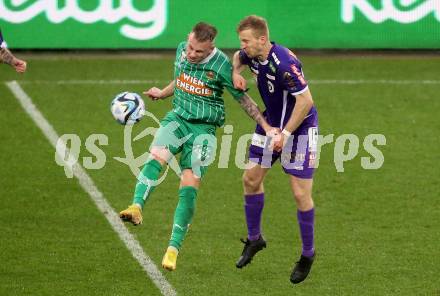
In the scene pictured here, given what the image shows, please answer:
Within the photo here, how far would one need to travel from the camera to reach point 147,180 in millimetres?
10742

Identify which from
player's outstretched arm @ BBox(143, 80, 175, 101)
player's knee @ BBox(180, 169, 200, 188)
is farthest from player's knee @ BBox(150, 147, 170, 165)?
player's outstretched arm @ BBox(143, 80, 175, 101)

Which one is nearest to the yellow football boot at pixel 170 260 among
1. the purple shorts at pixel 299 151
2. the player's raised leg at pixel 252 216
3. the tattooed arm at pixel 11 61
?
the player's raised leg at pixel 252 216

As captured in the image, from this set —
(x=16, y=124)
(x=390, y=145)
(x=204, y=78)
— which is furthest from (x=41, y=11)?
(x=204, y=78)

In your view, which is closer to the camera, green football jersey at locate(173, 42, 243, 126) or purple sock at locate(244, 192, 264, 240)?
green football jersey at locate(173, 42, 243, 126)

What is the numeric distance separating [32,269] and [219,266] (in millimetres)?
1880

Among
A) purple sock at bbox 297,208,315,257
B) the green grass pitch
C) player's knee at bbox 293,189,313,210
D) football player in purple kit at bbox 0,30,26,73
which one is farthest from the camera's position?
football player in purple kit at bbox 0,30,26,73

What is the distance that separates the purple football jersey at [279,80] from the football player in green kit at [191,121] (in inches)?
7.8

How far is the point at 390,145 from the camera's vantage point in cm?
1627

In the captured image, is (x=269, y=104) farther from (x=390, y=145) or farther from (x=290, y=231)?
(x=390, y=145)

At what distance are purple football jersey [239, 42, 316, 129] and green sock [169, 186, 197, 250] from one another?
3.34 ft

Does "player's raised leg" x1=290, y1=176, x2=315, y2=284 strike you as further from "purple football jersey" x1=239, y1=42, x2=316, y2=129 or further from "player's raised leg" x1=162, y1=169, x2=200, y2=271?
"player's raised leg" x1=162, y1=169, x2=200, y2=271

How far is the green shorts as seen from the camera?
10969 mm

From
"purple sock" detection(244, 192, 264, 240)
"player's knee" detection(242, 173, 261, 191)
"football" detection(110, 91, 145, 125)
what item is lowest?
"purple sock" detection(244, 192, 264, 240)

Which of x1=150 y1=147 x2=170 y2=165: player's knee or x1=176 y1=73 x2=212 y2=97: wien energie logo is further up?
x1=176 y1=73 x2=212 y2=97: wien energie logo
